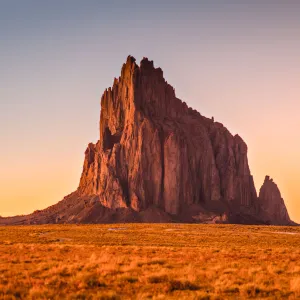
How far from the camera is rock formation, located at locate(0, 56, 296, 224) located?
162000mm

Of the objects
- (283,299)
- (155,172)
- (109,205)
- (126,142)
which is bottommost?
(283,299)

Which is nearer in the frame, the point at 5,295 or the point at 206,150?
the point at 5,295

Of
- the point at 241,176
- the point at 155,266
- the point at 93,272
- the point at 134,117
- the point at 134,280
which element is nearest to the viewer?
the point at 134,280

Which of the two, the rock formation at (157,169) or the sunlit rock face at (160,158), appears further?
the sunlit rock face at (160,158)

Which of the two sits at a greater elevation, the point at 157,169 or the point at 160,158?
the point at 160,158

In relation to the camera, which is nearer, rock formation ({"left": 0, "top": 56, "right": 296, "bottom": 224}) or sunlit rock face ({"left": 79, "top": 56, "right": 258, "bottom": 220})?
rock formation ({"left": 0, "top": 56, "right": 296, "bottom": 224})

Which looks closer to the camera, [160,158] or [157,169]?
[157,169]

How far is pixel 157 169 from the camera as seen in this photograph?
170250 millimetres

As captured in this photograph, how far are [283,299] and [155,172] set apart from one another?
153 m

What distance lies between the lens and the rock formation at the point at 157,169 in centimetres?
16200

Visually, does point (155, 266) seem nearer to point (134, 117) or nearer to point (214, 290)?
point (214, 290)

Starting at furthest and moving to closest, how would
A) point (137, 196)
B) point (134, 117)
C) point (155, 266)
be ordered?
1. point (134, 117)
2. point (137, 196)
3. point (155, 266)

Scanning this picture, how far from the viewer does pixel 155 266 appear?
25891 millimetres

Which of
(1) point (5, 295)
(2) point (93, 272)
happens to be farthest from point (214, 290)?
(1) point (5, 295)
